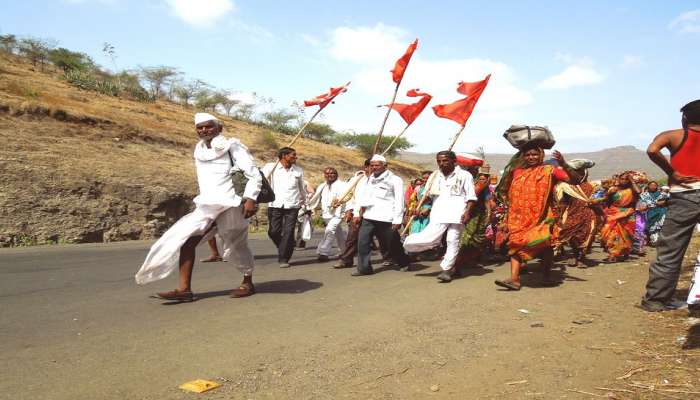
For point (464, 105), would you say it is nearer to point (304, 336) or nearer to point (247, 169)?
point (247, 169)

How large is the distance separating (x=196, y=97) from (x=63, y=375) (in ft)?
131

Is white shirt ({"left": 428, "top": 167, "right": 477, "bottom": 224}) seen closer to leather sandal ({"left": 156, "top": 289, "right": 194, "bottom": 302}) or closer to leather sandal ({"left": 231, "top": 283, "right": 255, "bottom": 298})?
leather sandal ({"left": 231, "top": 283, "right": 255, "bottom": 298})

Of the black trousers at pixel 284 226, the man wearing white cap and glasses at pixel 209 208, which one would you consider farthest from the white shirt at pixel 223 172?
the black trousers at pixel 284 226

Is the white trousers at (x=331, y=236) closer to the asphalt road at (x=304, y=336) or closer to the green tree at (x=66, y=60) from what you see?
the asphalt road at (x=304, y=336)

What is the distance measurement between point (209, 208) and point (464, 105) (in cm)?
564

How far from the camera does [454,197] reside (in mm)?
7047

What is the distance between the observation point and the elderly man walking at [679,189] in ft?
15.1

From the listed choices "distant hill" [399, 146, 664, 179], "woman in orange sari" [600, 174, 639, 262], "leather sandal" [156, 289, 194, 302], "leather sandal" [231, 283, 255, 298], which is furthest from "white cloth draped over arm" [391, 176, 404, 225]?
"distant hill" [399, 146, 664, 179]

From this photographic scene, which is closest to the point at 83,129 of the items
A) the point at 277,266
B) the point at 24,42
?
the point at 277,266

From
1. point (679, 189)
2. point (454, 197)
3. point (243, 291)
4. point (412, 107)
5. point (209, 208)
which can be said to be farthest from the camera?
point (412, 107)

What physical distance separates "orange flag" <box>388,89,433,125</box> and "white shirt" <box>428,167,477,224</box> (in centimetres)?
344

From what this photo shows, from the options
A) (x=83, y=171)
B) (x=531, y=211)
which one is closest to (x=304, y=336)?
(x=531, y=211)

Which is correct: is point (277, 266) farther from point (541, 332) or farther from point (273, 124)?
point (273, 124)

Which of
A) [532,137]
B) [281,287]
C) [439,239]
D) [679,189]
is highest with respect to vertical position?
[532,137]
